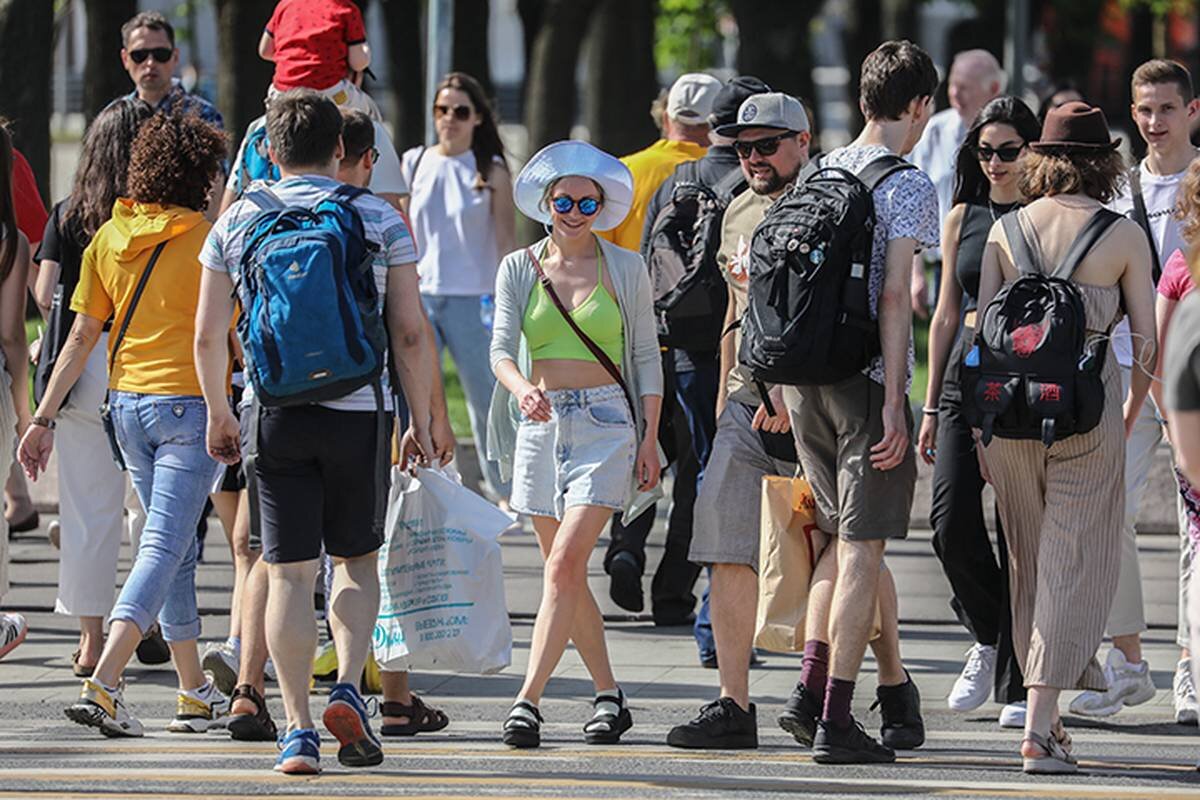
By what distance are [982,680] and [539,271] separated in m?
2.00

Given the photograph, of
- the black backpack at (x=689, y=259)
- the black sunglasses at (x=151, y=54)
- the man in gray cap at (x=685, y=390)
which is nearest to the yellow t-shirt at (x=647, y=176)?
the man in gray cap at (x=685, y=390)

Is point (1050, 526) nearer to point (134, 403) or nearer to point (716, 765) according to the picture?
point (716, 765)

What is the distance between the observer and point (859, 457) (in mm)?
7133

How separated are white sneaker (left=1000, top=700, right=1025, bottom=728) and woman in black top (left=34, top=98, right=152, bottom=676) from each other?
307cm

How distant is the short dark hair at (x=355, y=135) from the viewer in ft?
24.3

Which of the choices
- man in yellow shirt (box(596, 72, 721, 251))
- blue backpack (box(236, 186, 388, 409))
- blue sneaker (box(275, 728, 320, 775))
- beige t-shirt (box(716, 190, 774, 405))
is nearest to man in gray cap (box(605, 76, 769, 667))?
beige t-shirt (box(716, 190, 774, 405))

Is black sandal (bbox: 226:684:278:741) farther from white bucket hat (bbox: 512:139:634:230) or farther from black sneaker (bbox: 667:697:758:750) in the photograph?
white bucket hat (bbox: 512:139:634:230)

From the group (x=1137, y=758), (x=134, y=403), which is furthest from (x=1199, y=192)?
(x=134, y=403)

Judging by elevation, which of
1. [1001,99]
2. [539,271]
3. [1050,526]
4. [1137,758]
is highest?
[1001,99]

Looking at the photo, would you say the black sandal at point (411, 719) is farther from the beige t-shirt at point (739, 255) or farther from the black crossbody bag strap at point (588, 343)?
the beige t-shirt at point (739, 255)

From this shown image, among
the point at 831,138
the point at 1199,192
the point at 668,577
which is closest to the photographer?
the point at 1199,192

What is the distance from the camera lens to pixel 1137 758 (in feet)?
24.1

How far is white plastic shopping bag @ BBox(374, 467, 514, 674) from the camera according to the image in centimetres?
752

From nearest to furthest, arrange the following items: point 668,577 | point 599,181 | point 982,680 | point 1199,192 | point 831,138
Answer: point 1199,192
point 599,181
point 982,680
point 668,577
point 831,138
